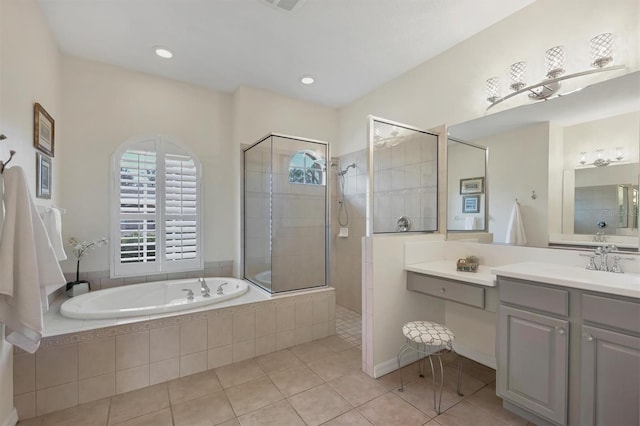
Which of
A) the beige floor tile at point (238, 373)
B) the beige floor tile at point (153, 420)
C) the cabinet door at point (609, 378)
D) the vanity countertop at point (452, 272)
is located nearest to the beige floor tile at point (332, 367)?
the beige floor tile at point (238, 373)

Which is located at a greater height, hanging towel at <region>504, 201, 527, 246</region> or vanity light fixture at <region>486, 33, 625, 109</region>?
vanity light fixture at <region>486, 33, 625, 109</region>

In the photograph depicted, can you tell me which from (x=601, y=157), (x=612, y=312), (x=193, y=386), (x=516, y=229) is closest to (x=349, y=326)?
(x=193, y=386)

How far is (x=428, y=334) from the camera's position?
194 cm

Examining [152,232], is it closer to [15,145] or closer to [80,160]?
[80,160]

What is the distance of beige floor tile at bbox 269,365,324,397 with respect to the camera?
2.07 m

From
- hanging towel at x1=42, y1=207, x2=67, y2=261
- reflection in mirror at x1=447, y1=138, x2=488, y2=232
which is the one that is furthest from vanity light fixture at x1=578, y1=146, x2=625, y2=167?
hanging towel at x1=42, y1=207, x2=67, y2=261

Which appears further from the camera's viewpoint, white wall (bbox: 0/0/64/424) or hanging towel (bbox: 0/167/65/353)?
white wall (bbox: 0/0/64/424)

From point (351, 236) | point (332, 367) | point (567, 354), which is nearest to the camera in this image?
point (567, 354)

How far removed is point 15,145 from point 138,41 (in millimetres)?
1394

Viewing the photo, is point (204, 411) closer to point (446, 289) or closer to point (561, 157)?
point (446, 289)

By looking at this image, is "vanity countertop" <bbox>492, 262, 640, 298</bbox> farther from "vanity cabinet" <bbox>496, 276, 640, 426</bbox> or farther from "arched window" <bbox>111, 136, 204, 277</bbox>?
"arched window" <bbox>111, 136, 204, 277</bbox>

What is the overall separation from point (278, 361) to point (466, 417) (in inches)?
58.8

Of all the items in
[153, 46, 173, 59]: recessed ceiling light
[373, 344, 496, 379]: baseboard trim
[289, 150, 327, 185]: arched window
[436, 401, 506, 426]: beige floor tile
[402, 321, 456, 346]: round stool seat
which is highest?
[153, 46, 173, 59]: recessed ceiling light

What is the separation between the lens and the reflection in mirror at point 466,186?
2377 millimetres
